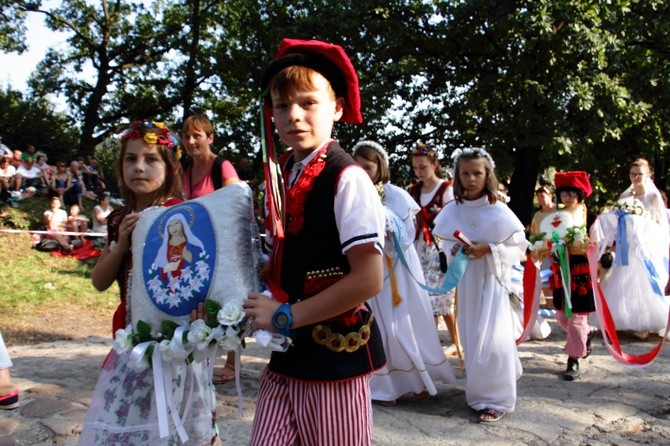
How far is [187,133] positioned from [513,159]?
39.3 feet

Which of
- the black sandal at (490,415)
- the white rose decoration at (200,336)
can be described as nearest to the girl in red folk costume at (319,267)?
the white rose decoration at (200,336)

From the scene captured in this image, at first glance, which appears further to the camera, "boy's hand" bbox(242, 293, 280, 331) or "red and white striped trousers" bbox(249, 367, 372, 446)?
"red and white striped trousers" bbox(249, 367, 372, 446)

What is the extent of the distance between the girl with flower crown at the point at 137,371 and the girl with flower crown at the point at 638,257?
19.9 feet

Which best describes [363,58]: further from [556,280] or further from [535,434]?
[535,434]

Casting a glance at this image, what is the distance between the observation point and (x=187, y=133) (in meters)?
4.83

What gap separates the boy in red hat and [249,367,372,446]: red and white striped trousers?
13.7 ft

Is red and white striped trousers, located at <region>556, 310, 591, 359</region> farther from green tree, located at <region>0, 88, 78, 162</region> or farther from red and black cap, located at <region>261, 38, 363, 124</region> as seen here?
green tree, located at <region>0, 88, 78, 162</region>

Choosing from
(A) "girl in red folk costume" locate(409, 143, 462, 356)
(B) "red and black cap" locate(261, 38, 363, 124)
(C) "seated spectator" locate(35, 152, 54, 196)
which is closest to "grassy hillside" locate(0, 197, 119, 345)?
(C) "seated spectator" locate(35, 152, 54, 196)

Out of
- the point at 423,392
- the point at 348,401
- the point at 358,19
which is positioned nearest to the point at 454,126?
the point at 358,19

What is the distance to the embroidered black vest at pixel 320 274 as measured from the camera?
1.93 m

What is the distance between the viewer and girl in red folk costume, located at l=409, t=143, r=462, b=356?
6379 mm

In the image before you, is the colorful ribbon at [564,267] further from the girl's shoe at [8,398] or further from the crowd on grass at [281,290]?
the girl's shoe at [8,398]

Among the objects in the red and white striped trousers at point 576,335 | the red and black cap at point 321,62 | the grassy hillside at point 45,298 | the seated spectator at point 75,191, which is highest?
the seated spectator at point 75,191

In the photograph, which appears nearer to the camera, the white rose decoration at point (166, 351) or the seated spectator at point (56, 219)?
the white rose decoration at point (166, 351)
